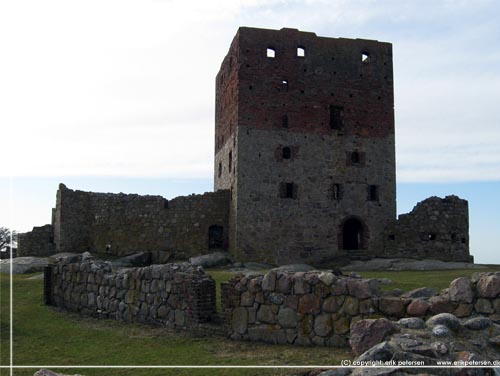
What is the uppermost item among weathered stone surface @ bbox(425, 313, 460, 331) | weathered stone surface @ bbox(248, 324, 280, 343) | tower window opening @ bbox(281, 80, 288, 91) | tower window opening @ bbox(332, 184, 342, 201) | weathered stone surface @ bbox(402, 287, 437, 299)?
tower window opening @ bbox(281, 80, 288, 91)

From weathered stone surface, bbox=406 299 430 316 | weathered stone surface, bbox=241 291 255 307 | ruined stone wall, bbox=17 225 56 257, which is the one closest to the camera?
weathered stone surface, bbox=406 299 430 316

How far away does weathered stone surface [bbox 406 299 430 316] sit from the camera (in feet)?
27.7

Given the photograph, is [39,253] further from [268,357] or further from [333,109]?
[268,357]

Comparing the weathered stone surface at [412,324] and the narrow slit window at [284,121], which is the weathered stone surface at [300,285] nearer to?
the weathered stone surface at [412,324]

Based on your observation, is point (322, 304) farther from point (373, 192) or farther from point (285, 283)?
point (373, 192)

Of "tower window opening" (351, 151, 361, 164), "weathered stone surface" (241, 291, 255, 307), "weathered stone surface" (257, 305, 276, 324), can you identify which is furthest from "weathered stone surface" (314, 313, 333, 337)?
"tower window opening" (351, 151, 361, 164)

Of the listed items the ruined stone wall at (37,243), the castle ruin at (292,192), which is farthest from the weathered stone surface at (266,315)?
the ruined stone wall at (37,243)

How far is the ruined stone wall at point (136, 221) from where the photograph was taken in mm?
29531

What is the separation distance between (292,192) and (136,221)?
830 cm

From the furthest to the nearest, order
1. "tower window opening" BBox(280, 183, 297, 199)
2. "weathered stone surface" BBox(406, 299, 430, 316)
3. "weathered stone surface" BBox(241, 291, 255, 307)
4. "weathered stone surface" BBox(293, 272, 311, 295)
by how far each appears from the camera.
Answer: "tower window opening" BBox(280, 183, 297, 199)
"weathered stone surface" BBox(241, 291, 255, 307)
"weathered stone surface" BBox(293, 272, 311, 295)
"weathered stone surface" BBox(406, 299, 430, 316)

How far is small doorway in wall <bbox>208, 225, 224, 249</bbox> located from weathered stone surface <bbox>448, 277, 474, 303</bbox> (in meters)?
22.1

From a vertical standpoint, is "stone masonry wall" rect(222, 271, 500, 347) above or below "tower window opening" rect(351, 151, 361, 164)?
below

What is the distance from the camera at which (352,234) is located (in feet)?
105

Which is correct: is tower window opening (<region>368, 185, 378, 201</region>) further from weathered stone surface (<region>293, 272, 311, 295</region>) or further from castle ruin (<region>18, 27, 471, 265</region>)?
weathered stone surface (<region>293, 272, 311, 295</region>)
